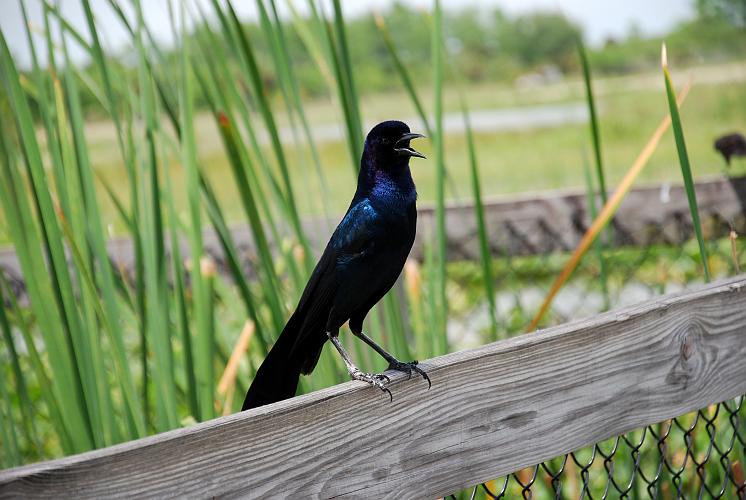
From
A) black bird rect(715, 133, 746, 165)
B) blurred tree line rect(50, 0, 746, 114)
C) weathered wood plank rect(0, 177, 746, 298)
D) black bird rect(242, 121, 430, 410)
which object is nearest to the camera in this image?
black bird rect(242, 121, 430, 410)

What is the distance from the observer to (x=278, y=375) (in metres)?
1.26

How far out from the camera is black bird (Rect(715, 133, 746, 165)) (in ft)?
7.39

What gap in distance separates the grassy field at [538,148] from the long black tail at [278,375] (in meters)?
4.84

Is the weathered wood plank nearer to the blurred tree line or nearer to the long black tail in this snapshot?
the long black tail

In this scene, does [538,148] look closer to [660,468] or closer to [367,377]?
[660,468]

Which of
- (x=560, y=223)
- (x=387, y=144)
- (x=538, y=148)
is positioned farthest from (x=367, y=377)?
(x=538, y=148)

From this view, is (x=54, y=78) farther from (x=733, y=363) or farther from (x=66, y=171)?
(x=733, y=363)

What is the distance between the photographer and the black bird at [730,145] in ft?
7.39

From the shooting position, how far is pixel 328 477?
1.14m

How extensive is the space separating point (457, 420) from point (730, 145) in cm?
138

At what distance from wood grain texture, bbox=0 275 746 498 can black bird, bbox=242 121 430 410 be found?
0.09 metres

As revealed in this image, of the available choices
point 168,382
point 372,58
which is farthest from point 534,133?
point 168,382

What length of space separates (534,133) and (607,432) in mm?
14858

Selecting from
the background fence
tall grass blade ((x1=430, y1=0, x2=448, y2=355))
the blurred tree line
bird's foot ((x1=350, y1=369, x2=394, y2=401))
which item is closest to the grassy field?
the blurred tree line
